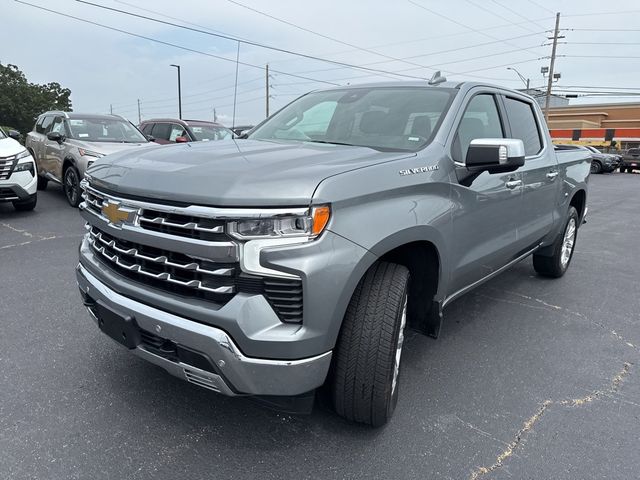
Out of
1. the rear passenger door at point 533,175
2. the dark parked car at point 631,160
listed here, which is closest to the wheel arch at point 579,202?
the rear passenger door at point 533,175

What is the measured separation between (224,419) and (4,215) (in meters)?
7.11

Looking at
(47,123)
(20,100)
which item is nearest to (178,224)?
(47,123)

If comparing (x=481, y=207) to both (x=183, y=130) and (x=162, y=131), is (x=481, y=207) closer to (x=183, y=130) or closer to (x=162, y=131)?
(x=183, y=130)

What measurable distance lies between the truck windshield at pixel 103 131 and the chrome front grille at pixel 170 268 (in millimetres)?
7118

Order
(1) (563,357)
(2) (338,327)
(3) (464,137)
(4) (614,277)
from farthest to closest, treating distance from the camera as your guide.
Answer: (4) (614,277)
(1) (563,357)
(3) (464,137)
(2) (338,327)


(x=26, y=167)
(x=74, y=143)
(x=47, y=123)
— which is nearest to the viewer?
(x=26, y=167)

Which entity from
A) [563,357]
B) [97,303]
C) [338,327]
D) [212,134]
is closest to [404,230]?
[338,327]

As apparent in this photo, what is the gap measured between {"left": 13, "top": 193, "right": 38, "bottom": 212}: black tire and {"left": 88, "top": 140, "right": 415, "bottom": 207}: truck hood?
5.96 metres

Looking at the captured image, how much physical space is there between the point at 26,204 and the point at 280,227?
24.7 ft

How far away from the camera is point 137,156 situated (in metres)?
2.67

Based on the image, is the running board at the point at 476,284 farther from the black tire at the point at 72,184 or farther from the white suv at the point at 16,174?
the black tire at the point at 72,184

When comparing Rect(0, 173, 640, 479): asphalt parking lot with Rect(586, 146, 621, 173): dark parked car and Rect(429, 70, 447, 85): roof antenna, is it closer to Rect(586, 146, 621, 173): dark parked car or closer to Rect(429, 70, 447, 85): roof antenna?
Rect(429, 70, 447, 85): roof antenna

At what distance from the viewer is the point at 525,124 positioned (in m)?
4.31

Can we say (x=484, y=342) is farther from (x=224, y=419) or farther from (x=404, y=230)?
(x=224, y=419)
